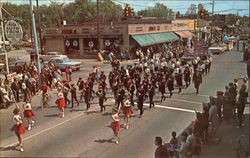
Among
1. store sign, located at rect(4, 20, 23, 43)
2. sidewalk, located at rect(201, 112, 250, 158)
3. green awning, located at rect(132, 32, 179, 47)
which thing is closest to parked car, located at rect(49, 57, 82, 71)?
store sign, located at rect(4, 20, 23, 43)

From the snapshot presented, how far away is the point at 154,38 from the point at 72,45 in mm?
12914

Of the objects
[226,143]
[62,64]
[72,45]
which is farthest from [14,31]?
[72,45]

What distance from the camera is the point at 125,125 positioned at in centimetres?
1331

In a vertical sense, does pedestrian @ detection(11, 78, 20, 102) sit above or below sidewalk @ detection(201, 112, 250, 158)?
above

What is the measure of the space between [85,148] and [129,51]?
2891 cm

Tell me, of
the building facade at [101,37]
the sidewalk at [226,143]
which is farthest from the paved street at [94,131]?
the building facade at [101,37]

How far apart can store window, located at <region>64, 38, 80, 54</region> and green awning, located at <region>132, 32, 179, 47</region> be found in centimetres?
932

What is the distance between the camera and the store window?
42.9m

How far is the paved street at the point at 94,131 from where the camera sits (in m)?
10.7

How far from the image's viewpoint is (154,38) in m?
44.8

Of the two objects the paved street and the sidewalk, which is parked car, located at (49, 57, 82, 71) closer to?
the paved street

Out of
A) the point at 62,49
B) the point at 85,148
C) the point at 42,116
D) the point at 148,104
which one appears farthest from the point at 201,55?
the point at 62,49

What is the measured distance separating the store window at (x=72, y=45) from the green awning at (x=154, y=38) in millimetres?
9325

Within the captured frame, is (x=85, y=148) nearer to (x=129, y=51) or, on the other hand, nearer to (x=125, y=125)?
(x=125, y=125)
